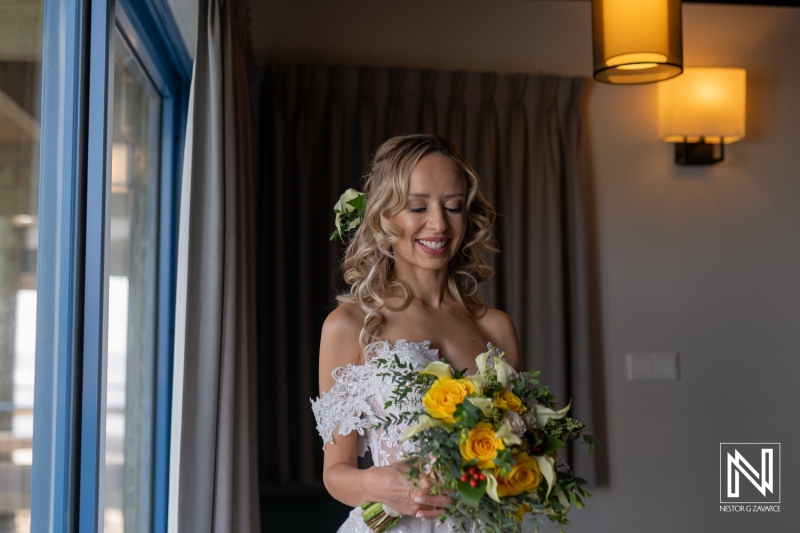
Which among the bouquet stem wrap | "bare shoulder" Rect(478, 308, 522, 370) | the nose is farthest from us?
"bare shoulder" Rect(478, 308, 522, 370)

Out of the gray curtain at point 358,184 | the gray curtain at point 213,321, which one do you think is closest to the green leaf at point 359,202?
the gray curtain at point 213,321

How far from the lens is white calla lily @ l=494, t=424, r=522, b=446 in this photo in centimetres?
135

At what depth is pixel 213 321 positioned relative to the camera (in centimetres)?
241

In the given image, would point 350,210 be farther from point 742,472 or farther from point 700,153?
point 742,472

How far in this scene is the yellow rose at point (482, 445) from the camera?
52.9 inches

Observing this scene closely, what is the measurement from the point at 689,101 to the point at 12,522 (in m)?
3.33

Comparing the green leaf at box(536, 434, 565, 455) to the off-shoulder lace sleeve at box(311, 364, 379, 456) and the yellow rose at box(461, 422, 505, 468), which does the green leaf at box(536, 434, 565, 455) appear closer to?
the yellow rose at box(461, 422, 505, 468)

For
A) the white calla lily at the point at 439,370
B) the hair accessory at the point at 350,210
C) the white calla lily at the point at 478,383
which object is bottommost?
the white calla lily at the point at 478,383

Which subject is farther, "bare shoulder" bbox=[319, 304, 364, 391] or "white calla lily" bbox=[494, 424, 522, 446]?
"bare shoulder" bbox=[319, 304, 364, 391]

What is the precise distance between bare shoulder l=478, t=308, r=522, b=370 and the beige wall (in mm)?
1875

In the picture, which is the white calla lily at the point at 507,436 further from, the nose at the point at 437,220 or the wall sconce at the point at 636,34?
the wall sconce at the point at 636,34

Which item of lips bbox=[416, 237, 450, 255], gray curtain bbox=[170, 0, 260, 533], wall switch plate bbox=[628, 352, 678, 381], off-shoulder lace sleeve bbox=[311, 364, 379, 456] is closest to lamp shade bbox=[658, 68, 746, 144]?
wall switch plate bbox=[628, 352, 678, 381]


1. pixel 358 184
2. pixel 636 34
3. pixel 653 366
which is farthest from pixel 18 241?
pixel 653 366

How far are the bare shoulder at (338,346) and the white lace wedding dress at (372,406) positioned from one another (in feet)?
0.10
